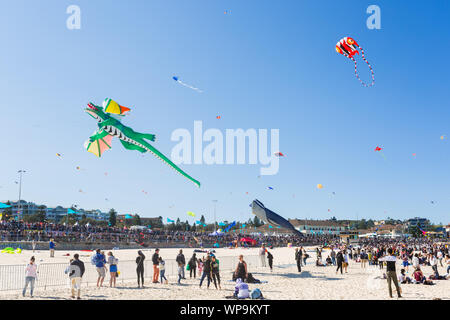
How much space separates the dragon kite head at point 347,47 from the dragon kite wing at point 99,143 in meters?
12.6

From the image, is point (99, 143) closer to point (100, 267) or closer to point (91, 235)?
point (100, 267)

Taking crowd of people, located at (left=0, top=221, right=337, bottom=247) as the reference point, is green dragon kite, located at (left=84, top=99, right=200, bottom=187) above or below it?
above

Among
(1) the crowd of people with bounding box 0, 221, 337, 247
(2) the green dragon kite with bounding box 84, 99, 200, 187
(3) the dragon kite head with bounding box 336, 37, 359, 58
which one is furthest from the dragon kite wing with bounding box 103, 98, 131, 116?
(1) the crowd of people with bounding box 0, 221, 337, 247

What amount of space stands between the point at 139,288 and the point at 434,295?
10.2 meters

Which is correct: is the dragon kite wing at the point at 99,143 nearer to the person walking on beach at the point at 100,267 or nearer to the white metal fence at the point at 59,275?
the white metal fence at the point at 59,275

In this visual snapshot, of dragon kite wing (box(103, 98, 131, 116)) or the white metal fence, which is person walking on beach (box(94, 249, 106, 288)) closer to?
the white metal fence

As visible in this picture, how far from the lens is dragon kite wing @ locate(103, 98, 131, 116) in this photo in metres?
19.3

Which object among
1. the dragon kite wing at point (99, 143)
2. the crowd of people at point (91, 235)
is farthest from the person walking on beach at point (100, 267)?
the crowd of people at point (91, 235)

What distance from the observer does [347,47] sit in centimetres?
1791

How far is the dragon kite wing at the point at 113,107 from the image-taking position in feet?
63.5

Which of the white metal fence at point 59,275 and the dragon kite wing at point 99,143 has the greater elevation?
the dragon kite wing at point 99,143

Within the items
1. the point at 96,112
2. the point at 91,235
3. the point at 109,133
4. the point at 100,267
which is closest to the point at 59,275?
the point at 100,267

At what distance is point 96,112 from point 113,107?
885mm
